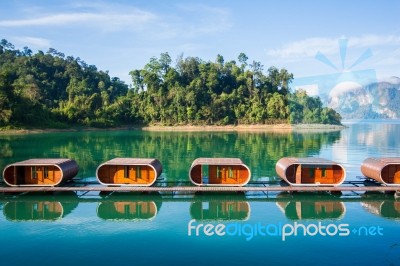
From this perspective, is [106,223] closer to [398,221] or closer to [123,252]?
[123,252]

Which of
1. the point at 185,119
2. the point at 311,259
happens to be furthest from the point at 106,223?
the point at 185,119

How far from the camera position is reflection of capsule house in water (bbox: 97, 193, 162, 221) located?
17344 mm

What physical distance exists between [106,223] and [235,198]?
7.30m

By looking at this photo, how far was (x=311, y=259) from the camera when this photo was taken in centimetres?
1222

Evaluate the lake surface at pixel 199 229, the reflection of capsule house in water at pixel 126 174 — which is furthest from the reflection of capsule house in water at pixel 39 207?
the reflection of capsule house in water at pixel 126 174

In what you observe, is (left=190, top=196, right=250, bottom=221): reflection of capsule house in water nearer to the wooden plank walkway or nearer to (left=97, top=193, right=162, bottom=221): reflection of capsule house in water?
the wooden plank walkway

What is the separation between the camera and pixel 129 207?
18844 mm

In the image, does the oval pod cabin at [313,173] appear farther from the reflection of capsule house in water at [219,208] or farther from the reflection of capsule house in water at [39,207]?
the reflection of capsule house in water at [39,207]

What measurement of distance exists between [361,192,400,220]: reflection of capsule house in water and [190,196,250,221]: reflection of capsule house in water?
6198 millimetres

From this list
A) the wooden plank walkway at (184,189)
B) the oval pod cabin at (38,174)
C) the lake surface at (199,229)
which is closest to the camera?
the lake surface at (199,229)

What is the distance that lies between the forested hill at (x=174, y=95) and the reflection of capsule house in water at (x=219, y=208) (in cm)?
7963

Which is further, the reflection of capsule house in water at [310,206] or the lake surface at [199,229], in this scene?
the reflection of capsule house in water at [310,206]

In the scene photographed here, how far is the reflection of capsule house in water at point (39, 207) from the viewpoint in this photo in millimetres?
17266

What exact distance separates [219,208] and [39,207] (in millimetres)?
9031
